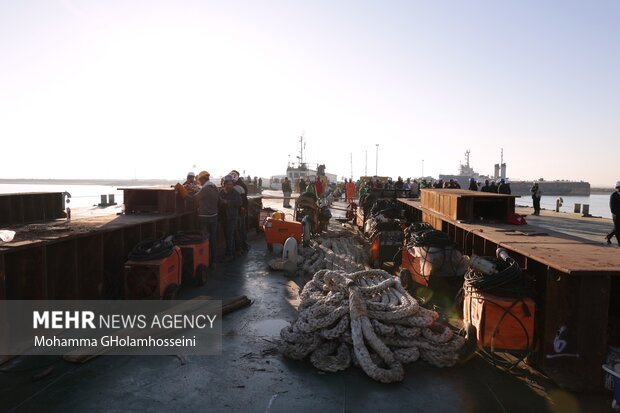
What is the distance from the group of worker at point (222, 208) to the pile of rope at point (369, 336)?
16.0ft

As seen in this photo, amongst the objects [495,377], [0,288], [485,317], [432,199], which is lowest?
[495,377]

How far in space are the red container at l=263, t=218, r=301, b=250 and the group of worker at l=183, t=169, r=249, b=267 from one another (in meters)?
0.95

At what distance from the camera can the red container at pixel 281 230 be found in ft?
41.1

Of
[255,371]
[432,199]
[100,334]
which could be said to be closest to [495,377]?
[255,371]

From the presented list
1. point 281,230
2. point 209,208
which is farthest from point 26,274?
point 281,230

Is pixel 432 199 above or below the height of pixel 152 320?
above

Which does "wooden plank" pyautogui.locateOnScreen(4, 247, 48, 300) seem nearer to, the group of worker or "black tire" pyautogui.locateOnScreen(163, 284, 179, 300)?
"black tire" pyautogui.locateOnScreen(163, 284, 179, 300)

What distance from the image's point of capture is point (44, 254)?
6031 millimetres

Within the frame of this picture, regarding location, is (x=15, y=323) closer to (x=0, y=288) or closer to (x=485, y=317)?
(x=0, y=288)

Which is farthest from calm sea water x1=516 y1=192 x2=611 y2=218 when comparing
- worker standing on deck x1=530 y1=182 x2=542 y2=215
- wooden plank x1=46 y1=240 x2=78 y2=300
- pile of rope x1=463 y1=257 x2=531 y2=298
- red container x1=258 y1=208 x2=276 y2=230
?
wooden plank x1=46 y1=240 x2=78 y2=300

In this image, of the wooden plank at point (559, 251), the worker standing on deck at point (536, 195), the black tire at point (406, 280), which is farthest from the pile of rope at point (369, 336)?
the worker standing on deck at point (536, 195)

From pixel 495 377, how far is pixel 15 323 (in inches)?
259

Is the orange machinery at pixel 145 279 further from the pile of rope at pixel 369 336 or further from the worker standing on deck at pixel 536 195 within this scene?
the worker standing on deck at pixel 536 195

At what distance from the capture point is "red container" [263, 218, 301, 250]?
12539mm
